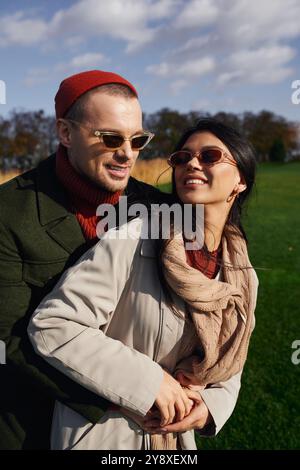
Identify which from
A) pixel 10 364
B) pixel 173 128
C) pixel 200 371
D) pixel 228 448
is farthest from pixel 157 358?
pixel 173 128

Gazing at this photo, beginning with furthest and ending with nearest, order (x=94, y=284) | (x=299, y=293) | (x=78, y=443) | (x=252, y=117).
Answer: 1. (x=252, y=117)
2. (x=299, y=293)
3. (x=78, y=443)
4. (x=94, y=284)

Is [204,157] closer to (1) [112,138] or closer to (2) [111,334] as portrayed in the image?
(1) [112,138]

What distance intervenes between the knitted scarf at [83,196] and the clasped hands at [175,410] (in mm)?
744

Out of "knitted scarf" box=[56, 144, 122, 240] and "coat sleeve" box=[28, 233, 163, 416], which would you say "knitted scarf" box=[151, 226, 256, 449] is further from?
"knitted scarf" box=[56, 144, 122, 240]

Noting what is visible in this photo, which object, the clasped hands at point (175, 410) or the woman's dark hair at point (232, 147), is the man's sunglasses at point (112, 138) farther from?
the clasped hands at point (175, 410)

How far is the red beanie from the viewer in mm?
2156

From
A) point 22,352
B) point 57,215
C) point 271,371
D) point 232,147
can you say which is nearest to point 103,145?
point 57,215

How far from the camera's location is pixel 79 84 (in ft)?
7.16

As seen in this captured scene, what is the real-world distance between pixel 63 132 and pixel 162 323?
1014 mm

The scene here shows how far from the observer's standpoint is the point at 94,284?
1.87 meters

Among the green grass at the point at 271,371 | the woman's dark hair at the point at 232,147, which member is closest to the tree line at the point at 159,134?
the green grass at the point at 271,371

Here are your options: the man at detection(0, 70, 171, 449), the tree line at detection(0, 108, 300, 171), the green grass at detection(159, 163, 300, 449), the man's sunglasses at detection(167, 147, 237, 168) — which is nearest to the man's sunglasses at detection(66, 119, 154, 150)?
the man at detection(0, 70, 171, 449)
